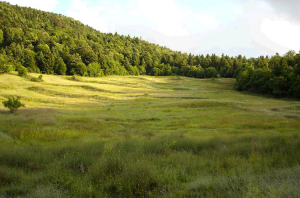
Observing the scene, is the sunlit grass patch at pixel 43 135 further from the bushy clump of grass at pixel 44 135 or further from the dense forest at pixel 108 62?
the dense forest at pixel 108 62

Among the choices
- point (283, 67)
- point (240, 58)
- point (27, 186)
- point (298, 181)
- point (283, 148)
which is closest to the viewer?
point (298, 181)

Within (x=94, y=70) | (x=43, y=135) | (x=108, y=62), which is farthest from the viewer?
(x=108, y=62)

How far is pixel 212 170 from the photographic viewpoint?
748cm

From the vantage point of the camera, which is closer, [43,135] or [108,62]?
[43,135]

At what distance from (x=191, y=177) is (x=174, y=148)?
4032mm

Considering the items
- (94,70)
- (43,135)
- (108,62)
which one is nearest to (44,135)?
(43,135)

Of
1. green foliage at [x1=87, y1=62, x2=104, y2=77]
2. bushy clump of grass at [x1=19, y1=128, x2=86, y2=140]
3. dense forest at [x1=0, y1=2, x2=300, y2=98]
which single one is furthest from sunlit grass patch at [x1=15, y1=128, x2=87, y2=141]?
green foliage at [x1=87, y1=62, x2=104, y2=77]

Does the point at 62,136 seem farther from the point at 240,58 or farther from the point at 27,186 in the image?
the point at 240,58

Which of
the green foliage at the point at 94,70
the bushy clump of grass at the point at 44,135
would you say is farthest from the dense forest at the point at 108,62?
the bushy clump of grass at the point at 44,135

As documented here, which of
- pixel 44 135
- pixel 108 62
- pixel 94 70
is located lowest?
pixel 44 135

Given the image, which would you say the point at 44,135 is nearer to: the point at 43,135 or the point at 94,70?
the point at 43,135

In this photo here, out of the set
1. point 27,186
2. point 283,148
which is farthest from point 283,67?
point 27,186

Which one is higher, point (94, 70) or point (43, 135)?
point (94, 70)

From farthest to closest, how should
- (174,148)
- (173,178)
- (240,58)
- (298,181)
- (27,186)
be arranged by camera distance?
(240,58), (174,148), (173,178), (27,186), (298,181)
